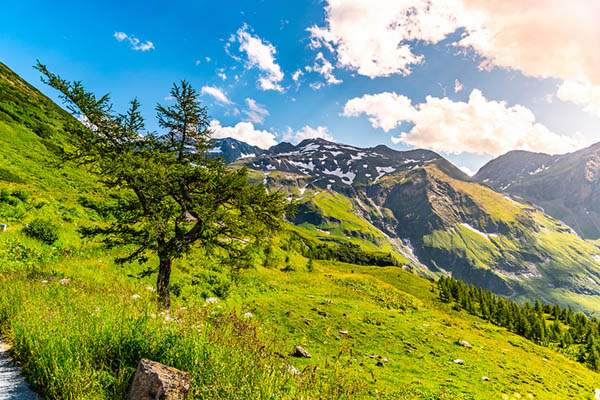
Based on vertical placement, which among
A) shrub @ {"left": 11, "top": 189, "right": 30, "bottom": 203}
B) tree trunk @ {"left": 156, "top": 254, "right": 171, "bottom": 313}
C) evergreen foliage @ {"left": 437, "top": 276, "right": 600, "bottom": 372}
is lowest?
evergreen foliage @ {"left": 437, "top": 276, "right": 600, "bottom": 372}

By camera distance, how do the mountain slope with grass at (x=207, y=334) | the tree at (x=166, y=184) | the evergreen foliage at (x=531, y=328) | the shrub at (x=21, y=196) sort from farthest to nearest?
the evergreen foliage at (x=531, y=328) < the shrub at (x=21, y=196) < the tree at (x=166, y=184) < the mountain slope with grass at (x=207, y=334)

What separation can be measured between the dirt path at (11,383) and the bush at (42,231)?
49.0ft

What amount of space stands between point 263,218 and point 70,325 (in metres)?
9.01

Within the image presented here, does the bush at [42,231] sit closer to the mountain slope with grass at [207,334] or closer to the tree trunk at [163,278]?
the mountain slope with grass at [207,334]

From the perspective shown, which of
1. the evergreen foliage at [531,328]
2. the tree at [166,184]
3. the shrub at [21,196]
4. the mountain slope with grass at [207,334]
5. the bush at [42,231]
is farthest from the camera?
the evergreen foliage at [531,328]

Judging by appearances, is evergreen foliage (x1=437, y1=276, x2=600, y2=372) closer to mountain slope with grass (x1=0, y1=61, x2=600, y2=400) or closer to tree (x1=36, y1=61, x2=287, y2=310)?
mountain slope with grass (x1=0, y1=61, x2=600, y2=400)

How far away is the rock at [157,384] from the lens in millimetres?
3945

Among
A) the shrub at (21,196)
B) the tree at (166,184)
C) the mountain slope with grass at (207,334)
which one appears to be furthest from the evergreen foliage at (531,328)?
the shrub at (21,196)

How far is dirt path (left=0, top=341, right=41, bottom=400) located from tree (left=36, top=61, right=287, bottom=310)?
19.8 ft

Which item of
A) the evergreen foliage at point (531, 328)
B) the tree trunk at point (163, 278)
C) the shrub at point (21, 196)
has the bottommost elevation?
the evergreen foliage at point (531, 328)

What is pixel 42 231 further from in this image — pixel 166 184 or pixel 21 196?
pixel 166 184

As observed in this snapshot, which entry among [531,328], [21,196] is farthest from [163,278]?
[531,328]

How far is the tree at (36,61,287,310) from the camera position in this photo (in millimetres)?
11367

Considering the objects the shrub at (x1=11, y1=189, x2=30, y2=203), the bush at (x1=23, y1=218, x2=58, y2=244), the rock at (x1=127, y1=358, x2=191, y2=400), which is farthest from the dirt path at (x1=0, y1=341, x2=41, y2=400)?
the shrub at (x1=11, y1=189, x2=30, y2=203)
